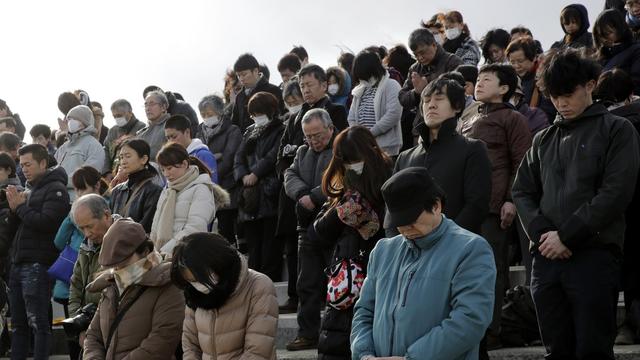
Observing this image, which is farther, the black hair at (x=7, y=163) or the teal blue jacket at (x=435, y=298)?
the black hair at (x=7, y=163)

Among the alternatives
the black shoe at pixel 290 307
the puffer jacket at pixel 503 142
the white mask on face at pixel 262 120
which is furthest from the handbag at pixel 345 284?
the white mask on face at pixel 262 120

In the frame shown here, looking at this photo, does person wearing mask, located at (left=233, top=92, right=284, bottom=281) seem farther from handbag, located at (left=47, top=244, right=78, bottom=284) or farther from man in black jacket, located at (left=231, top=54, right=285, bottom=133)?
handbag, located at (left=47, top=244, right=78, bottom=284)

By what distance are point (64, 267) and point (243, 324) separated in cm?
364

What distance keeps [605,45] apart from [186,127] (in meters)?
3.92

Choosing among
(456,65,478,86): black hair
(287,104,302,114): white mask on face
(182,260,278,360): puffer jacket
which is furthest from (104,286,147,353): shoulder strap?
(287,104,302,114): white mask on face

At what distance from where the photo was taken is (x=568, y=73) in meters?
5.87

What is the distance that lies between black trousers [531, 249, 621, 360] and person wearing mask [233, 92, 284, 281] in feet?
14.7

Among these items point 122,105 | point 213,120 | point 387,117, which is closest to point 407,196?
point 387,117

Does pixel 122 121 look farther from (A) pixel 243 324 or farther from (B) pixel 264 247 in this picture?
(A) pixel 243 324

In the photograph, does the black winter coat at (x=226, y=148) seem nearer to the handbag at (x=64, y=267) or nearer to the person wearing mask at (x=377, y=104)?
the person wearing mask at (x=377, y=104)

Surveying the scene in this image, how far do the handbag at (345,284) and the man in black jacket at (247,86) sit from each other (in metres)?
5.36

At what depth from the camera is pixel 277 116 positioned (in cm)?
1032

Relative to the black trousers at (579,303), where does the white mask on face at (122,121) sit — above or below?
→ above

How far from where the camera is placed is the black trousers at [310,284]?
7.87 metres
